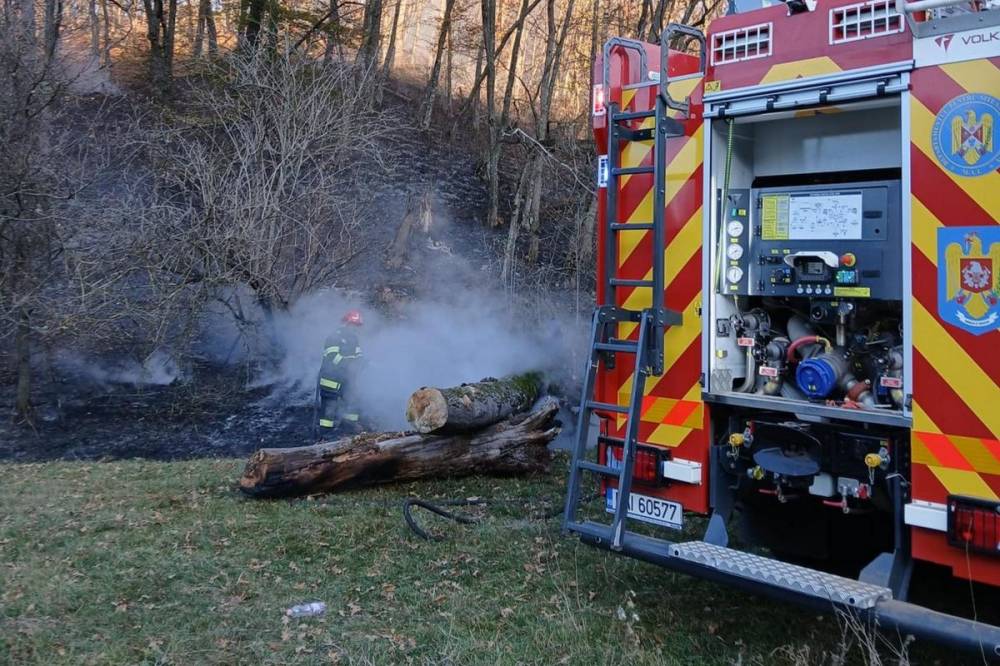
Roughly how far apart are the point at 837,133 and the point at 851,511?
192 cm

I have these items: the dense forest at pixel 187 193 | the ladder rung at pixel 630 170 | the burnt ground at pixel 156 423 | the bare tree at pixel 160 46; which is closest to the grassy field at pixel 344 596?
the ladder rung at pixel 630 170

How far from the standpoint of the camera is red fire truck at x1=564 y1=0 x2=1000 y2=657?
330 centimetres

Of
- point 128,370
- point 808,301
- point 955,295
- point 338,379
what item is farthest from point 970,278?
point 128,370

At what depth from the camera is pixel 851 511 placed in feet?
12.7

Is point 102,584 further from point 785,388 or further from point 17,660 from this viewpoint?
point 785,388

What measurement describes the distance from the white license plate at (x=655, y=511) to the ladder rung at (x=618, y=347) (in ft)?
2.48

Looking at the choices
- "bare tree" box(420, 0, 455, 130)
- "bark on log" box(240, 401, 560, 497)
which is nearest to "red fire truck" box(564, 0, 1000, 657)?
"bark on log" box(240, 401, 560, 497)

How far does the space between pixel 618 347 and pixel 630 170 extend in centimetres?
94

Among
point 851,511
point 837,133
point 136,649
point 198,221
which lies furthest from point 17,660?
point 198,221

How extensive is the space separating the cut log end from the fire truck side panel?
438 cm

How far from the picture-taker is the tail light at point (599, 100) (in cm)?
457

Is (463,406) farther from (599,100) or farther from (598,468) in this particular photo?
(599,100)

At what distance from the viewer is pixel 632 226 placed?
4359 mm

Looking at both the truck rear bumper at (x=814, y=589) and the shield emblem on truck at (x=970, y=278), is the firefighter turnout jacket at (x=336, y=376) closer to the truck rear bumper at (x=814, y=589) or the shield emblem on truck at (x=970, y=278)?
the truck rear bumper at (x=814, y=589)
